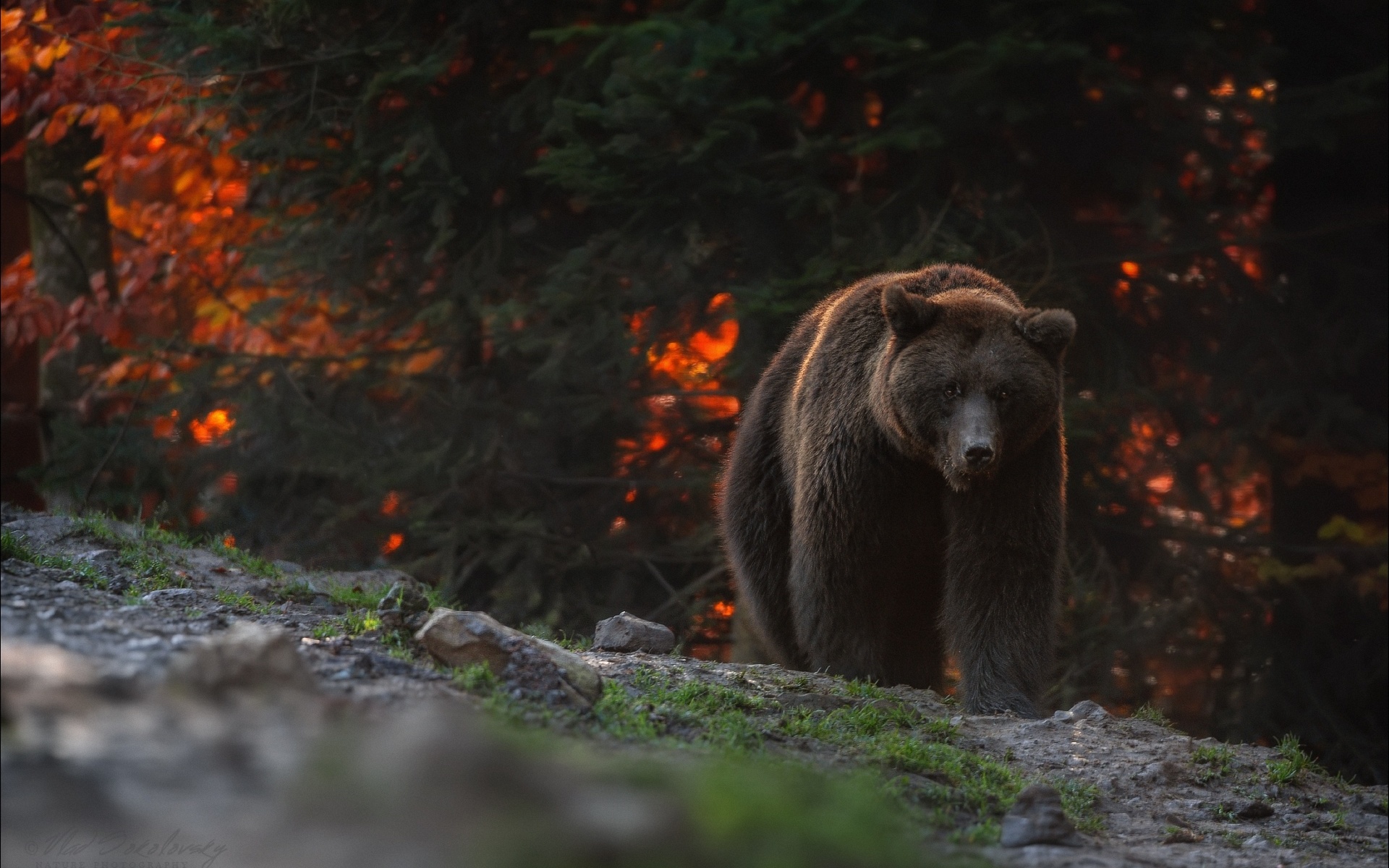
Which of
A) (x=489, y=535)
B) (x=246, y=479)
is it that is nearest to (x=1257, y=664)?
(x=489, y=535)

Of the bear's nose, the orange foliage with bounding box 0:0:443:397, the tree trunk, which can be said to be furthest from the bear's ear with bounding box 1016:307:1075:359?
the tree trunk

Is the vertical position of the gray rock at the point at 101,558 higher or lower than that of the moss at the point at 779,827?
lower

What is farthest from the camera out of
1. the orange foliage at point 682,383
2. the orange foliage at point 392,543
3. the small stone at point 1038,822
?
the orange foliage at point 392,543

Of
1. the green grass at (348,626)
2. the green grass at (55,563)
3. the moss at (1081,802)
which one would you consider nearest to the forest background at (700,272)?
the moss at (1081,802)

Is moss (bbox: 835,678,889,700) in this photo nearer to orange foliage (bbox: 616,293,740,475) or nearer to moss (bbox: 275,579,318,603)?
moss (bbox: 275,579,318,603)

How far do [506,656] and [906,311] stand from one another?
9.42ft

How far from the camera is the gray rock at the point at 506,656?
3842mm

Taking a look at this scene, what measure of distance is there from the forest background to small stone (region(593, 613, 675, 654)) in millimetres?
3247

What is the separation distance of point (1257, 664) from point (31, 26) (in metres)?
11.1

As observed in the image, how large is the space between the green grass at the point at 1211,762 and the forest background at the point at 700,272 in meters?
3.67

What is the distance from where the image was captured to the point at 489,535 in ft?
32.8

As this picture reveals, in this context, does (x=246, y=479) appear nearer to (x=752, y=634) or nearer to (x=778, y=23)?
(x=752, y=634)

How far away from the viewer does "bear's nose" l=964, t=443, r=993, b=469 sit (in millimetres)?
5398

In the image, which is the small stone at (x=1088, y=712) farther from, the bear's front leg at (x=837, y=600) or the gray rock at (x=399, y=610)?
the gray rock at (x=399, y=610)
